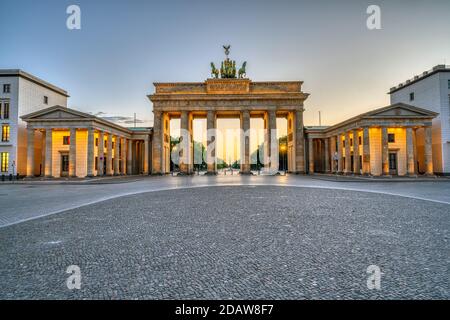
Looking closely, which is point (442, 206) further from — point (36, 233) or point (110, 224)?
point (36, 233)

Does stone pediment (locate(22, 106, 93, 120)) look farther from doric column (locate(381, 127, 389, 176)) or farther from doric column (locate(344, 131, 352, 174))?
doric column (locate(381, 127, 389, 176))

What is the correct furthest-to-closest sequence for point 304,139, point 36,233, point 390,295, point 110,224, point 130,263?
point 304,139, point 110,224, point 36,233, point 130,263, point 390,295

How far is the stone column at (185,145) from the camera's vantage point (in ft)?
A: 161

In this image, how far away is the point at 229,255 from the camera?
5.32m

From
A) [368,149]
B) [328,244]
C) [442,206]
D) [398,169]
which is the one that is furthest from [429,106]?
[328,244]

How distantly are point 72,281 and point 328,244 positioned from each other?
17.6 ft

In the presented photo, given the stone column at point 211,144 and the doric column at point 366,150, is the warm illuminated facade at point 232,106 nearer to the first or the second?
the stone column at point 211,144

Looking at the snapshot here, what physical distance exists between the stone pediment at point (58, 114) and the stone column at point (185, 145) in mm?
16480

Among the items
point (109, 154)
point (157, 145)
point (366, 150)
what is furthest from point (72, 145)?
point (366, 150)

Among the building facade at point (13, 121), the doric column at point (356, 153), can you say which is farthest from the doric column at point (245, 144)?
the building facade at point (13, 121)

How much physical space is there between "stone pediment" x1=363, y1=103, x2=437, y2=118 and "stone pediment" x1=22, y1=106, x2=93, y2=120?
142ft

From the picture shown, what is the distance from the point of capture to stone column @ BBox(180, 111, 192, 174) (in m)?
49.2

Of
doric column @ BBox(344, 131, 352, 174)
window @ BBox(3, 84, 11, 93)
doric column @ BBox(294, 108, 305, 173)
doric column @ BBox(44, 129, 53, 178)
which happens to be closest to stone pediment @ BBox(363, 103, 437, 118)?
doric column @ BBox(344, 131, 352, 174)

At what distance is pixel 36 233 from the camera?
7.29m
